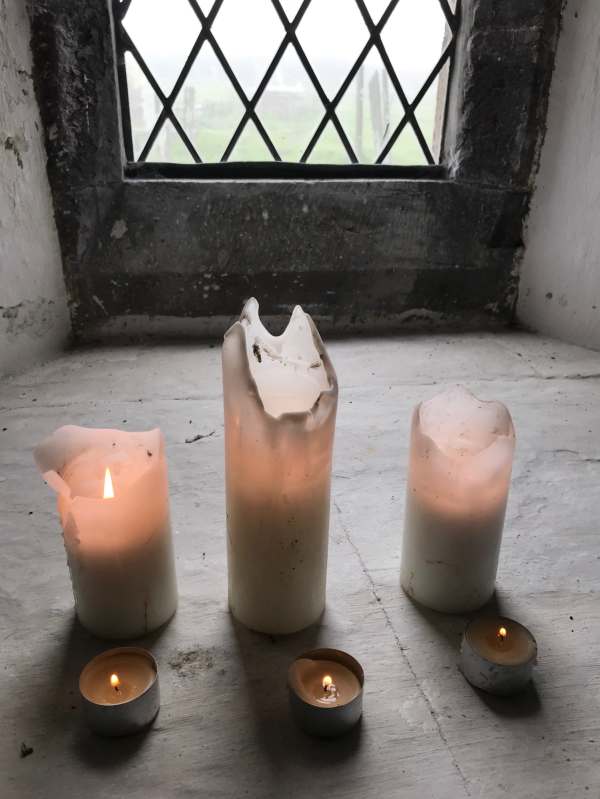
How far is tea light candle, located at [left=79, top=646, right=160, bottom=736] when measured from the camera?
66 centimetres

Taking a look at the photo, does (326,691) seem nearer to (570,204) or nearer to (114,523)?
(114,523)

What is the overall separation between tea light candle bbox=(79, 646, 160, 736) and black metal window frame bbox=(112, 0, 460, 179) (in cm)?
137

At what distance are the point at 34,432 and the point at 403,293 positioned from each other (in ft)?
3.51

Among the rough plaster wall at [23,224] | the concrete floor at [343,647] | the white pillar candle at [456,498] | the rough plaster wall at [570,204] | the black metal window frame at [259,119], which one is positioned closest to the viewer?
the concrete floor at [343,647]

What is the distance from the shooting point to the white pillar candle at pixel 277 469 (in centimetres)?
70

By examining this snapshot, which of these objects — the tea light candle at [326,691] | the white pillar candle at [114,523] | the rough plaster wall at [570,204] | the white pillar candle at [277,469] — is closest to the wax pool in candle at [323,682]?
the tea light candle at [326,691]

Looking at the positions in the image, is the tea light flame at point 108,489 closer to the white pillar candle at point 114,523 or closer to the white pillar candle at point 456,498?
the white pillar candle at point 114,523

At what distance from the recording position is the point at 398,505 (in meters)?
1.10

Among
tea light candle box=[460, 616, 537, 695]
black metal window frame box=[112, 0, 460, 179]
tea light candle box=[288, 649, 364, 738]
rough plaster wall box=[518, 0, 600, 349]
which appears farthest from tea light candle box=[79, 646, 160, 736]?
rough plaster wall box=[518, 0, 600, 349]

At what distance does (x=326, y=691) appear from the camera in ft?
2.24

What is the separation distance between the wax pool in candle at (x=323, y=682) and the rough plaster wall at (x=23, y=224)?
1.17 meters

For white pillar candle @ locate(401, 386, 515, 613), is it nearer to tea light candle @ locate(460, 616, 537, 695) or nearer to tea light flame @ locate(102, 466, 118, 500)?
tea light candle @ locate(460, 616, 537, 695)

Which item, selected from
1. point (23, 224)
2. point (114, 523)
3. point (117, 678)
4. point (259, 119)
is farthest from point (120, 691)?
point (259, 119)

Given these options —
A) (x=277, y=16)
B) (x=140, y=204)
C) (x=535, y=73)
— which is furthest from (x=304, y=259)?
(x=535, y=73)
